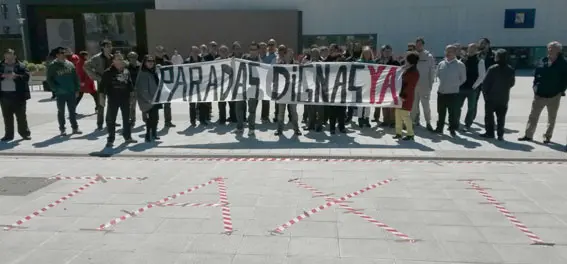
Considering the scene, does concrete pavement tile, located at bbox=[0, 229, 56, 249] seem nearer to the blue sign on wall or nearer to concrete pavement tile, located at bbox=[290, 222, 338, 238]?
concrete pavement tile, located at bbox=[290, 222, 338, 238]

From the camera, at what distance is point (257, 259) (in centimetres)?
438

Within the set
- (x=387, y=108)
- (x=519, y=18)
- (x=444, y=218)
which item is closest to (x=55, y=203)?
(x=444, y=218)

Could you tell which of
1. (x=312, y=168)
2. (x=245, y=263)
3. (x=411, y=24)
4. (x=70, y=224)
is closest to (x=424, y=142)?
(x=312, y=168)

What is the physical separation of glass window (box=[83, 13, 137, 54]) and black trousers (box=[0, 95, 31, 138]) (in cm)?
3166

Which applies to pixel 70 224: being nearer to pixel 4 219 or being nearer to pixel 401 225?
pixel 4 219

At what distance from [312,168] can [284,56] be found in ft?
11.6

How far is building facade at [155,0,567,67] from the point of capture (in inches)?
1247

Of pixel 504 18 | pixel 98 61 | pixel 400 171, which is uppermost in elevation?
pixel 504 18

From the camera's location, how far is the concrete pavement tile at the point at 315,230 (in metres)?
4.93

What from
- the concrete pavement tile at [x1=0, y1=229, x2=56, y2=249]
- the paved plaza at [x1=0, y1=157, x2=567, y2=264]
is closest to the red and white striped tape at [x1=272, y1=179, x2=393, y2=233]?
the paved plaza at [x1=0, y1=157, x2=567, y2=264]

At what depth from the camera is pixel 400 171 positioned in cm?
753

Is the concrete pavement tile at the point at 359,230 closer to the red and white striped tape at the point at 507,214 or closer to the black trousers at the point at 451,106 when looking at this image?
the red and white striped tape at the point at 507,214

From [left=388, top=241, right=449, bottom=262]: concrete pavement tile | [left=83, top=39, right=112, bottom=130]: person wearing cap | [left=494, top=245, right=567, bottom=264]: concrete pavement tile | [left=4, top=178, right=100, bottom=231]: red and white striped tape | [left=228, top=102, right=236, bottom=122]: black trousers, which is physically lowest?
[left=4, top=178, right=100, bottom=231]: red and white striped tape

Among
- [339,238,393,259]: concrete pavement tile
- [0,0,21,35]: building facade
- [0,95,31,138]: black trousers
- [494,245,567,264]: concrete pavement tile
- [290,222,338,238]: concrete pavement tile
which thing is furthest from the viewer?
[0,0,21,35]: building facade
